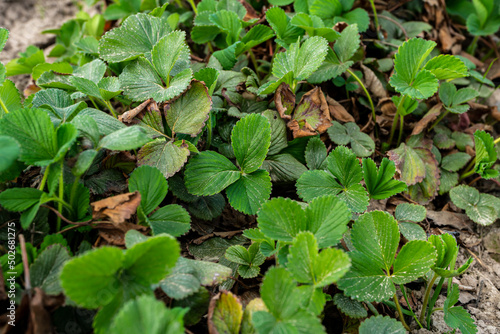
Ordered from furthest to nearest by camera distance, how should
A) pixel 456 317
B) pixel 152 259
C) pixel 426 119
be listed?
pixel 426 119 < pixel 456 317 < pixel 152 259

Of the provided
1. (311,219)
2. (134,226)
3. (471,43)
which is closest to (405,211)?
(311,219)

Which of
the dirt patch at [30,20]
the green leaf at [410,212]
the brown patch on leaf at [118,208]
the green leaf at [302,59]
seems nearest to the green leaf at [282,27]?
A: the green leaf at [302,59]

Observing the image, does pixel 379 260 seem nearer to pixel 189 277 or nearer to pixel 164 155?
pixel 189 277

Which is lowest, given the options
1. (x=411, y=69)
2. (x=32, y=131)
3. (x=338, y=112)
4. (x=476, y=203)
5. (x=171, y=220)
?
(x=476, y=203)

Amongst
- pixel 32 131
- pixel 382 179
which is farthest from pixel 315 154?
pixel 32 131

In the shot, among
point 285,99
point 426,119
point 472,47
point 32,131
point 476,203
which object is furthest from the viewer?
point 472,47

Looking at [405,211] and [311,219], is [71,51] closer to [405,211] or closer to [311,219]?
[311,219]
